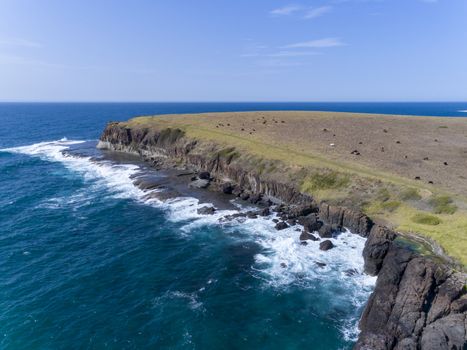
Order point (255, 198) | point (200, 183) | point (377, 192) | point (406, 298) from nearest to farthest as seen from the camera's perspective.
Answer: point (406, 298)
point (377, 192)
point (255, 198)
point (200, 183)

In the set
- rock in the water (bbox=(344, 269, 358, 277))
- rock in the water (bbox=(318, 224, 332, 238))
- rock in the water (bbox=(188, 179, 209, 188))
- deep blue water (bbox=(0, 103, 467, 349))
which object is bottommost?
deep blue water (bbox=(0, 103, 467, 349))

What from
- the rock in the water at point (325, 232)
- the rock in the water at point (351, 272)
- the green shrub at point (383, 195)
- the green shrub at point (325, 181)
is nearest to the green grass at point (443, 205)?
the green shrub at point (383, 195)

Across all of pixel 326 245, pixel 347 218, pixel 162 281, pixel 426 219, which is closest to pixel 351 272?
pixel 326 245

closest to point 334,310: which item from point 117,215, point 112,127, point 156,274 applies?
point 156,274

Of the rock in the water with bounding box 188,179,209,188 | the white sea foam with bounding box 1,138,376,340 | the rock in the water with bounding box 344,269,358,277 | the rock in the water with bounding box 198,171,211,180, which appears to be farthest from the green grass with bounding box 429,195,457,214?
the rock in the water with bounding box 198,171,211,180

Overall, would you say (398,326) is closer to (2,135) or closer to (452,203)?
(452,203)

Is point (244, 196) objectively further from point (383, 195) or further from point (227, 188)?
point (383, 195)

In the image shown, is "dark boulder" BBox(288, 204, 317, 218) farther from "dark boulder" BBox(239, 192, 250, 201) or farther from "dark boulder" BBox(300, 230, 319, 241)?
"dark boulder" BBox(239, 192, 250, 201)
